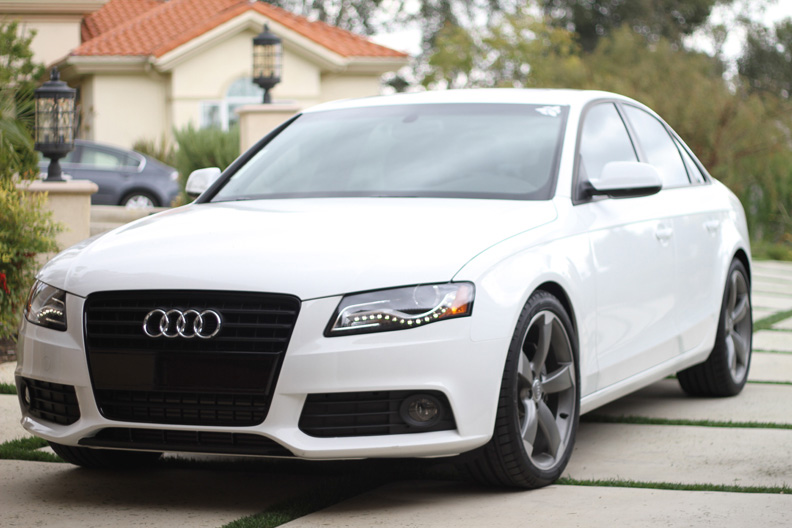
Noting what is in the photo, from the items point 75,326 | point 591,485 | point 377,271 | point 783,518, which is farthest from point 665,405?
point 75,326

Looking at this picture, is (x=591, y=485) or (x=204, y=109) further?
(x=204, y=109)

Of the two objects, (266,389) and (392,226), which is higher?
(392,226)

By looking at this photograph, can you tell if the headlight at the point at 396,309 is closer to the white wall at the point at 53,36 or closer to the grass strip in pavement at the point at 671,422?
the grass strip in pavement at the point at 671,422

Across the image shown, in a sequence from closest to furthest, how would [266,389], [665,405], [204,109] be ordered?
[266,389] → [665,405] → [204,109]

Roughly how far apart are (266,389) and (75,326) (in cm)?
73

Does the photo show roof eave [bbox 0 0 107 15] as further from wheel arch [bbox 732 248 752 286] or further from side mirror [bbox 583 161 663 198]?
side mirror [bbox 583 161 663 198]

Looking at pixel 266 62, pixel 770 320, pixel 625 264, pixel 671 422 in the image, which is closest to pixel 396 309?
pixel 625 264

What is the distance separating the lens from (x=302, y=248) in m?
4.18

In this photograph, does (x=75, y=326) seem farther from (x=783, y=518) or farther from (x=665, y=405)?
(x=665, y=405)

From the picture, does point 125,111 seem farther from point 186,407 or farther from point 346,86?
point 186,407

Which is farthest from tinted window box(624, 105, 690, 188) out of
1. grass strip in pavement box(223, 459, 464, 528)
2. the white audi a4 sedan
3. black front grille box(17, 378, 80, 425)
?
black front grille box(17, 378, 80, 425)

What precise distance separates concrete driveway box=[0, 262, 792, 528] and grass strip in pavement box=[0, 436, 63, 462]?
3.3 inches

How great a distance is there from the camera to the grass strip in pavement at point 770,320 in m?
9.77

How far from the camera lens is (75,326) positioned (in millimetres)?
4199
